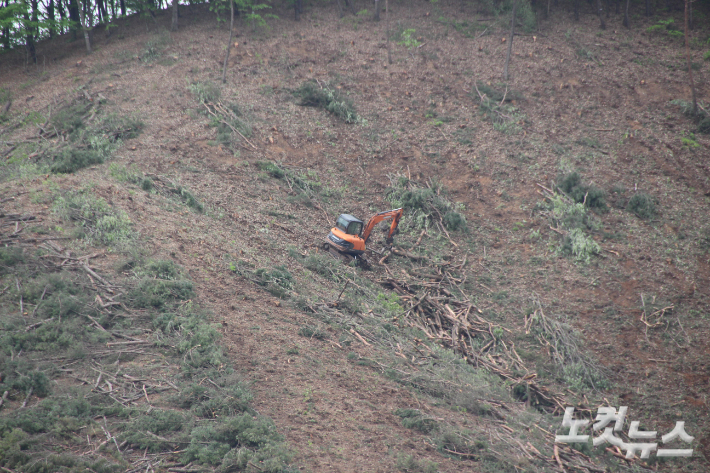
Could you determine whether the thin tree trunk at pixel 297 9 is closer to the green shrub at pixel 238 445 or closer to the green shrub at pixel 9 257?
the green shrub at pixel 9 257

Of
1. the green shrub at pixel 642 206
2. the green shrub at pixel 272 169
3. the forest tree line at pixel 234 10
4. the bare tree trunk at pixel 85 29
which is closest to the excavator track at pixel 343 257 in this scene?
the green shrub at pixel 272 169

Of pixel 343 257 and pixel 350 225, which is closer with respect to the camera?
pixel 350 225

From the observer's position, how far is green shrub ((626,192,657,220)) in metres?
16.6

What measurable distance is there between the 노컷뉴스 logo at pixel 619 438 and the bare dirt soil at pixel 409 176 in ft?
1.09

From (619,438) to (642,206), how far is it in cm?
1038

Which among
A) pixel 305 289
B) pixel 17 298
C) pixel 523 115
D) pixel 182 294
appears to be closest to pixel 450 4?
pixel 523 115

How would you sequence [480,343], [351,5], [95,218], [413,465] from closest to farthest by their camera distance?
[413,465] < [95,218] < [480,343] < [351,5]

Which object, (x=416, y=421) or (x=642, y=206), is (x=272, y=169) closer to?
(x=416, y=421)

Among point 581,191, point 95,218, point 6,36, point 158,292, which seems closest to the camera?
point 158,292

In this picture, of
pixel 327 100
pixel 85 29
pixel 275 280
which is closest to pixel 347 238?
pixel 275 280

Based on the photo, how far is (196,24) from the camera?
26547 mm

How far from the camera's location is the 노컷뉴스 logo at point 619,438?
915 centimetres

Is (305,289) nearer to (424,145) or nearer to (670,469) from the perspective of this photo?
(670,469)

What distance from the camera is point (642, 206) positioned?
54.9 feet
